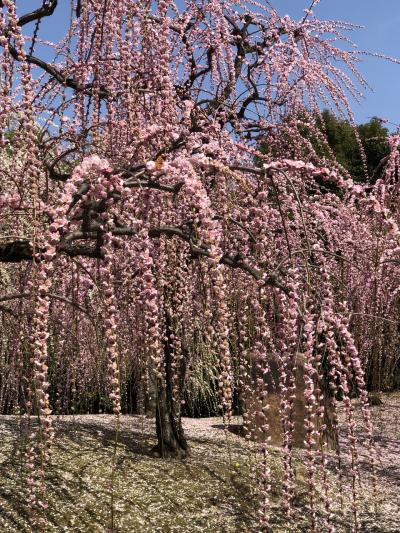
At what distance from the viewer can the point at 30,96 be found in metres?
3.10

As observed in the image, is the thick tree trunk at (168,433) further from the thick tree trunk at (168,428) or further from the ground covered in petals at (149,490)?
the ground covered in petals at (149,490)

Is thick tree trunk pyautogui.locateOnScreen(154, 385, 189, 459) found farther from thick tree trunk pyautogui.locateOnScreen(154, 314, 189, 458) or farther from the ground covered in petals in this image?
the ground covered in petals

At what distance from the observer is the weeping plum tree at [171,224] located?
10.7 ft

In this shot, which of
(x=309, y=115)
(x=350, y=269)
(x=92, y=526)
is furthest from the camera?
(x=350, y=269)

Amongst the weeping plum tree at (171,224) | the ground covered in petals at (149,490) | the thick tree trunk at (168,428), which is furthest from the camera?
the thick tree trunk at (168,428)

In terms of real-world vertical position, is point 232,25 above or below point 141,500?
above

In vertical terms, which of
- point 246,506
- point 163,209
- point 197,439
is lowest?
point 246,506

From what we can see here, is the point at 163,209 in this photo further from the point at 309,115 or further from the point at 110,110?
the point at 309,115

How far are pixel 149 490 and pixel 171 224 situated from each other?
2.58 m

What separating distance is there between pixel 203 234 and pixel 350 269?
6.23m

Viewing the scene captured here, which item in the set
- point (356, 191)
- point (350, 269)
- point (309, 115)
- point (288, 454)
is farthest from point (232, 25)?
point (288, 454)

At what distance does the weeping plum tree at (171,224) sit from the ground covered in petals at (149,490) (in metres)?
0.25

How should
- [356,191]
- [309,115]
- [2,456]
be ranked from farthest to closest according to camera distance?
[309,115], [2,456], [356,191]

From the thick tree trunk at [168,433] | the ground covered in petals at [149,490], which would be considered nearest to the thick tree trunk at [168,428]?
the thick tree trunk at [168,433]
